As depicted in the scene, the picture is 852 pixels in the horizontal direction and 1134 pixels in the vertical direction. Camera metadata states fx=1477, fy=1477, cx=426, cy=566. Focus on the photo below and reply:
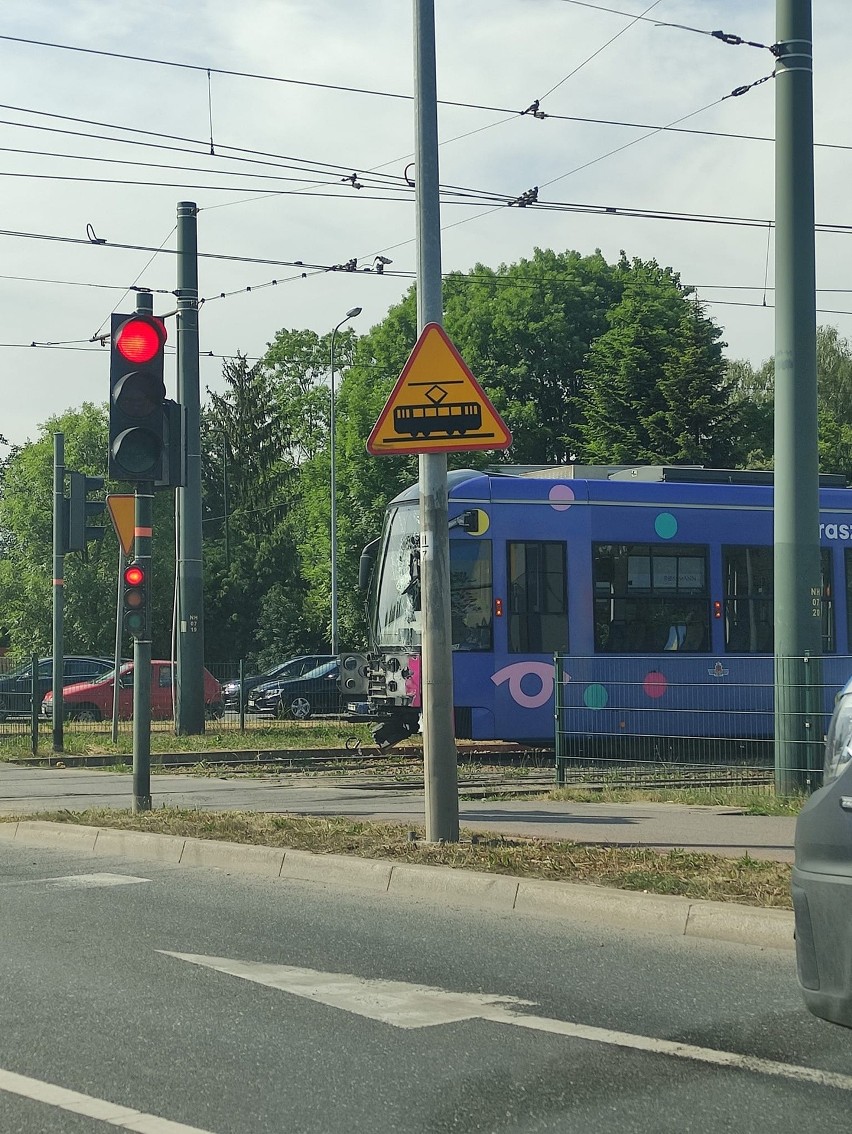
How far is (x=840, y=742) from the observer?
4.33m

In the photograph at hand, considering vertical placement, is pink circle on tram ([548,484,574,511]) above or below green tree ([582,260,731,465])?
below

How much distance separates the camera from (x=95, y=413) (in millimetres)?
66250

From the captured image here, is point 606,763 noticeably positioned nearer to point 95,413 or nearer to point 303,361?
point 303,361

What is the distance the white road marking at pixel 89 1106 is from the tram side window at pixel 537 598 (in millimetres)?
13965

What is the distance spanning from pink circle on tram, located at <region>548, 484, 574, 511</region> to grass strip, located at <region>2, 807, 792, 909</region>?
804 cm

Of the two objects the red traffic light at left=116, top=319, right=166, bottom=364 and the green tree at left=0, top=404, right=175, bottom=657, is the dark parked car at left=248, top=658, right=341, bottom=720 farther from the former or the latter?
the green tree at left=0, top=404, right=175, bottom=657

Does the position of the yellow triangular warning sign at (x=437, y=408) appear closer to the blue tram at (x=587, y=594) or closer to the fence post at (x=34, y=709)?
the blue tram at (x=587, y=594)

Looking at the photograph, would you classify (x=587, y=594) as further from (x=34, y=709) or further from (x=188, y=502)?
(x=34, y=709)

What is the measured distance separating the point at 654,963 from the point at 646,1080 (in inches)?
76.0

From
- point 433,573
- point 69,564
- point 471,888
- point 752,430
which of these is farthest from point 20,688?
point 69,564

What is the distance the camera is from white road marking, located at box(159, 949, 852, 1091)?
4.99 metres

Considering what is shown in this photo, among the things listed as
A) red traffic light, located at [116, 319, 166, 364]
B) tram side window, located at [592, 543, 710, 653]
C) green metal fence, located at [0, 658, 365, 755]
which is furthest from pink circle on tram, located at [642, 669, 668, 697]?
red traffic light, located at [116, 319, 166, 364]

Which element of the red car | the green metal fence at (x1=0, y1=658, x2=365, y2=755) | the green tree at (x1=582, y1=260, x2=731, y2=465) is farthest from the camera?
the green tree at (x1=582, y1=260, x2=731, y2=465)

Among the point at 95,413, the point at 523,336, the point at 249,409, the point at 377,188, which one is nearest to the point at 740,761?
the point at 377,188
